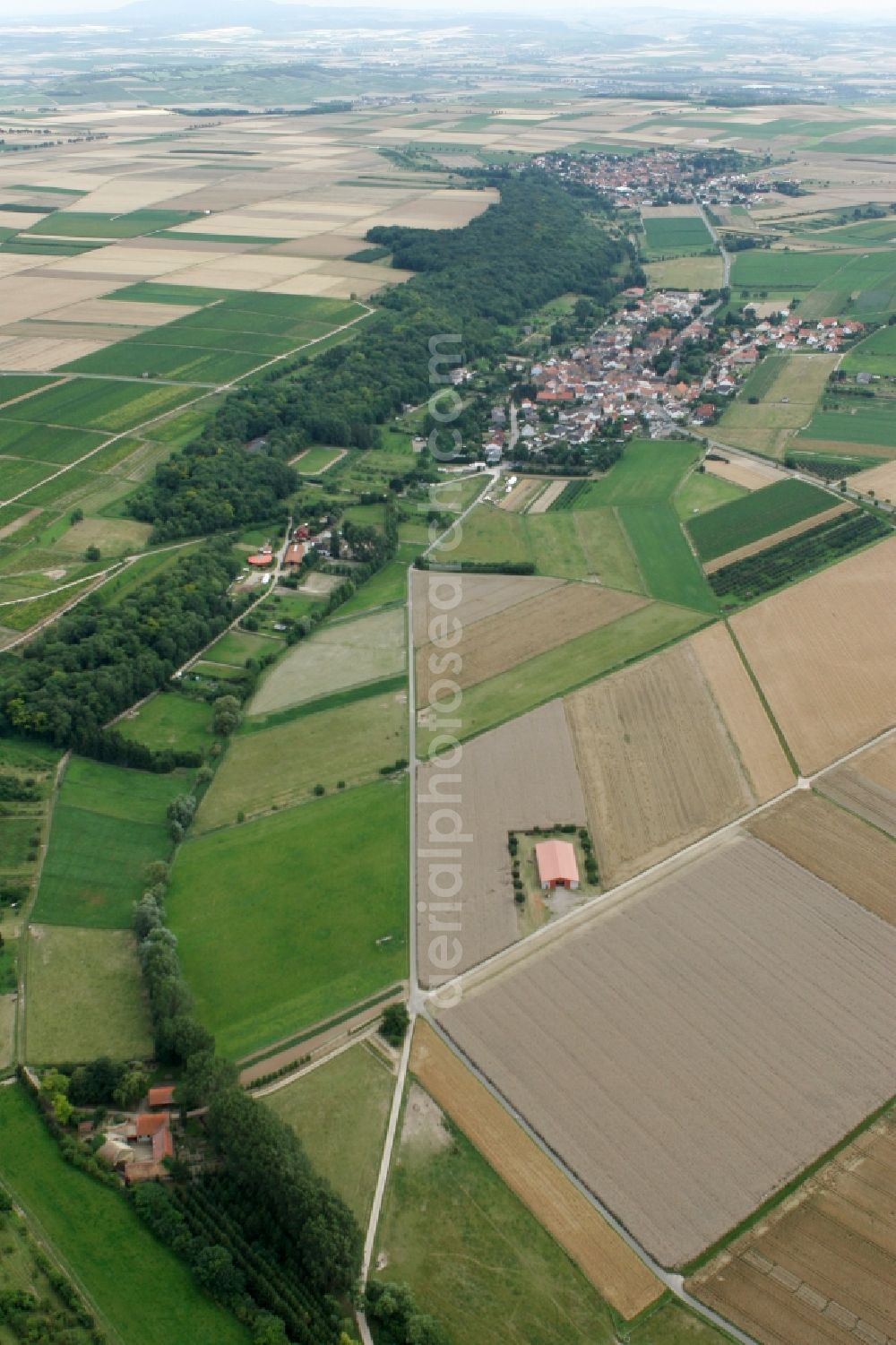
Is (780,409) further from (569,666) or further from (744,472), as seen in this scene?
(569,666)

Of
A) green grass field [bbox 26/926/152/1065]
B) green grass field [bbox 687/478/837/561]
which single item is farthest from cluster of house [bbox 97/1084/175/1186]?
green grass field [bbox 687/478/837/561]

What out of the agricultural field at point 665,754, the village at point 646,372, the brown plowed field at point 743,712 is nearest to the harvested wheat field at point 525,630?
the agricultural field at point 665,754

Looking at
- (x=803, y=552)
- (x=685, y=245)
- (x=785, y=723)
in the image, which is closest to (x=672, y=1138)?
(x=785, y=723)

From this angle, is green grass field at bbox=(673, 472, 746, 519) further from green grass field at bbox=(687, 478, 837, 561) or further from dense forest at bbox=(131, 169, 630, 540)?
dense forest at bbox=(131, 169, 630, 540)

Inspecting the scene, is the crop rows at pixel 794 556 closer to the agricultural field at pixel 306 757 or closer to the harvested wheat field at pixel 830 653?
the harvested wheat field at pixel 830 653

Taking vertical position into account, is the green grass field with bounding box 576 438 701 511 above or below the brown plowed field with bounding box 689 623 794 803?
above

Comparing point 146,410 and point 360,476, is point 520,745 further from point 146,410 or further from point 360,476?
point 146,410

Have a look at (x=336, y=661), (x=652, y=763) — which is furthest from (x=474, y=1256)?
(x=336, y=661)
